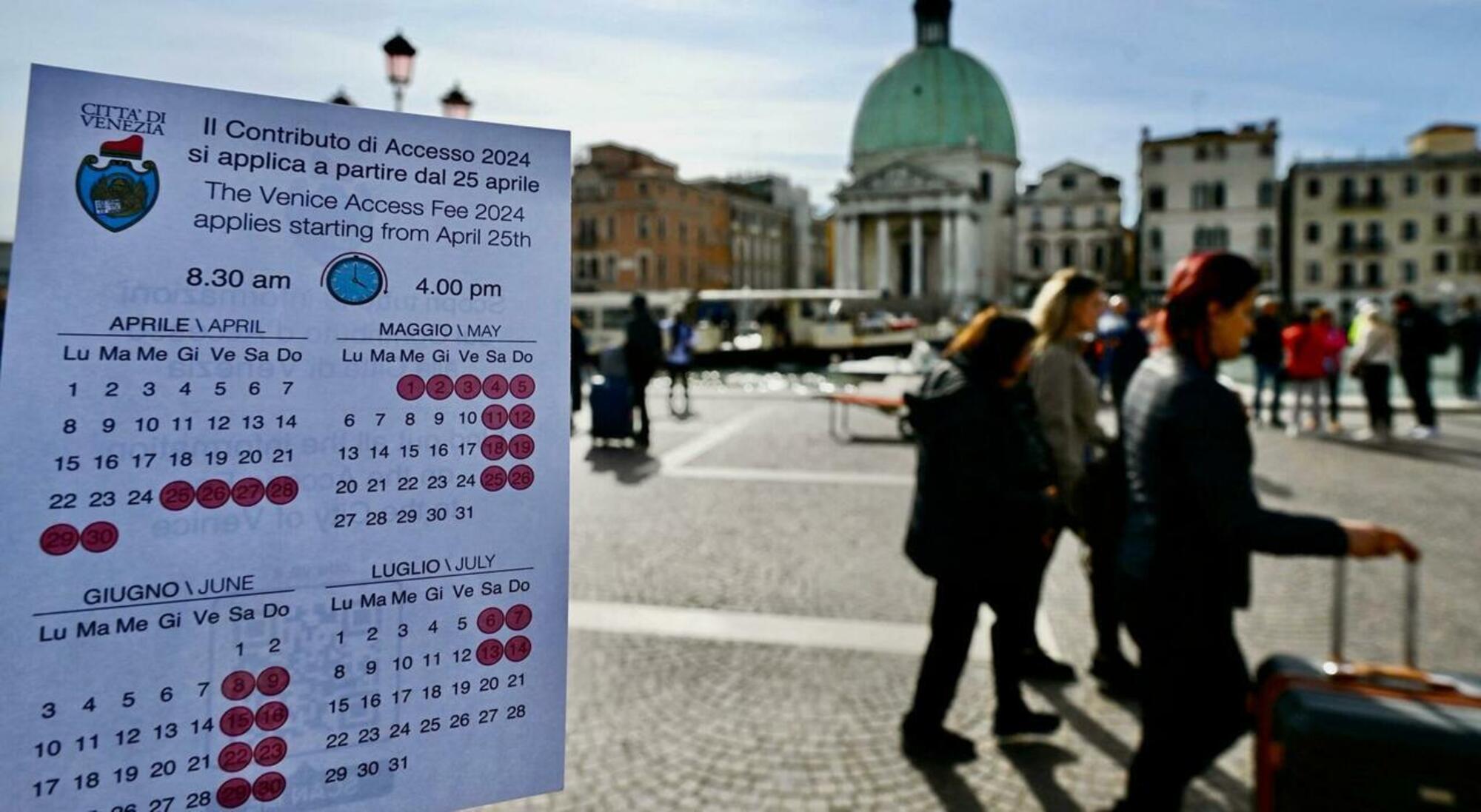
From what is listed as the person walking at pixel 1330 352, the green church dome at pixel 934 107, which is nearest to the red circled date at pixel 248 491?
the person walking at pixel 1330 352

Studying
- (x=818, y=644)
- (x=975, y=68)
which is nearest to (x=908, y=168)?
(x=975, y=68)

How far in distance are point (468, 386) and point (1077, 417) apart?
12.1ft

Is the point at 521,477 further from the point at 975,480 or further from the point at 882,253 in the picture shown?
the point at 882,253

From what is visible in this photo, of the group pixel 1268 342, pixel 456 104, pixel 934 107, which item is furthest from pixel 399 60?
pixel 934 107

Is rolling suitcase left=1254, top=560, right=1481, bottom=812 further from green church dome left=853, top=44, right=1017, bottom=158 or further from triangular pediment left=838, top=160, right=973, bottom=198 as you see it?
green church dome left=853, top=44, right=1017, bottom=158

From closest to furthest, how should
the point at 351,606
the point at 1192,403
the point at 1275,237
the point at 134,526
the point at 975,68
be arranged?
the point at 134,526, the point at 351,606, the point at 1192,403, the point at 1275,237, the point at 975,68

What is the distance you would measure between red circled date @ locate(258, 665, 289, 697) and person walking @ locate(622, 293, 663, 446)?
11.2 meters

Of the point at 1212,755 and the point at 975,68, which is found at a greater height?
the point at 975,68

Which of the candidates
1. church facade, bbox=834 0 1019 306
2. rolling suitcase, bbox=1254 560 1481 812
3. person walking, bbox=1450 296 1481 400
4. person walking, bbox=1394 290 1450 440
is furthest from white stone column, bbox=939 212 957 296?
rolling suitcase, bbox=1254 560 1481 812

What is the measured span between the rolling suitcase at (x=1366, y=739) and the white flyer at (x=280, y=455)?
2044 mm

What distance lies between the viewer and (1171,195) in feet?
219

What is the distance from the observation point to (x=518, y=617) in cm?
128

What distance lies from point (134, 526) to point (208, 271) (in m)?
0.28

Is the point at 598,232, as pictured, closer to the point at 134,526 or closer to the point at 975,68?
the point at 975,68
